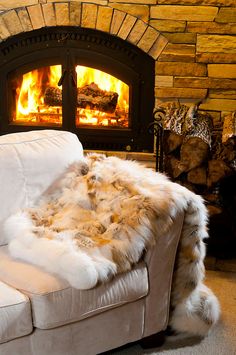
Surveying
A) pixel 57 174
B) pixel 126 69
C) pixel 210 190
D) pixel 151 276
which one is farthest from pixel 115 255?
pixel 126 69

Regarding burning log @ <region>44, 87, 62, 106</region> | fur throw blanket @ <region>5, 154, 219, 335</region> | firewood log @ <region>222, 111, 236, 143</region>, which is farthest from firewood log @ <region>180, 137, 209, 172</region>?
burning log @ <region>44, 87, 62, 106</region>

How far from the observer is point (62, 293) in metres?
2.02

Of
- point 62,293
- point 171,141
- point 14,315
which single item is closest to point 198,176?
point 171,141

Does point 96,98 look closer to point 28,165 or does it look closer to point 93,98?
point 93,98

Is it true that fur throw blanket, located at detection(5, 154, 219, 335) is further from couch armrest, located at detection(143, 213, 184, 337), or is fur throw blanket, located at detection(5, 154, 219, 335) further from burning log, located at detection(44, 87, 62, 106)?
burning log, located at detection(44, 87, 62, 106)

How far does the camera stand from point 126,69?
3.97m

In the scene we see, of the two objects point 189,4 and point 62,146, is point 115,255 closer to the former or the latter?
point 62,146

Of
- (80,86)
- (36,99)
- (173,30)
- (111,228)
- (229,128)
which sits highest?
(173,30)

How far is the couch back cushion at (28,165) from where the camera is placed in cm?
245

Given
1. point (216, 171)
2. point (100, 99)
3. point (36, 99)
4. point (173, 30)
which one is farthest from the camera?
point (36, 99)

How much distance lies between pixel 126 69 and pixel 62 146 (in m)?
1.49

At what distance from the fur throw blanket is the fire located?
1.52 m

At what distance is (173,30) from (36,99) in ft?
3.85

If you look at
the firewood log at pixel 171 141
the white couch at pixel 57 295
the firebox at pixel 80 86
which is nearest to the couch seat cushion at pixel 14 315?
the white couch at pixel 57 295
